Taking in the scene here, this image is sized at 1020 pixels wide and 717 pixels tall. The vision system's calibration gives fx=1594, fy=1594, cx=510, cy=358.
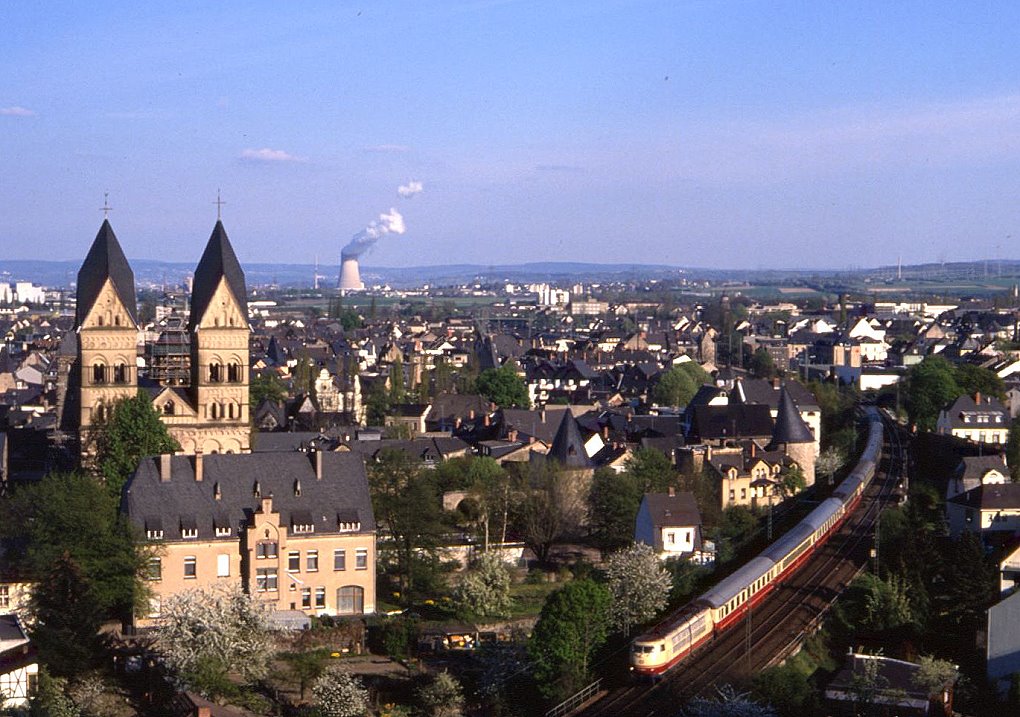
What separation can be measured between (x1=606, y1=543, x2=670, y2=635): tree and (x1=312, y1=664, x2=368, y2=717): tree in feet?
23.6

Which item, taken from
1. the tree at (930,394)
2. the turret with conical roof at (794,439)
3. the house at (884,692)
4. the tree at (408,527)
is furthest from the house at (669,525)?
the tree at (930,394)

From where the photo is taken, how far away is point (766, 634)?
35.4 m

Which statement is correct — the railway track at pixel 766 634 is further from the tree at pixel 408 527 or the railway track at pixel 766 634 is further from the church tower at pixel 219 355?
the church tower at pixel 219 355

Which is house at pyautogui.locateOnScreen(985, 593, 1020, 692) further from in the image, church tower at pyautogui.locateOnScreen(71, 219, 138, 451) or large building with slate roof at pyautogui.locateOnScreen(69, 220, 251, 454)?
church tower at pyautogui.locateOnScreen(71, 219, 138, 451)

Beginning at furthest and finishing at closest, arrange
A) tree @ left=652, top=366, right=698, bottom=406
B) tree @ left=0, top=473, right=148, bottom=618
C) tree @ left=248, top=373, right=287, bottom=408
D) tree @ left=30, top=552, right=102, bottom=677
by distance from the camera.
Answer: tree @ left=652, top=366, right=698, bottom=406 → tree @ left=248, top=373, right=287, bottom=408 → tree @ left=0, top=473, right=148, bottom=618 → tree @ left=30, top=552, right=102, bottom=677

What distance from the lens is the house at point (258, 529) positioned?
1442 inches

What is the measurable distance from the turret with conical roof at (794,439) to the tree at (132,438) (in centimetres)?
2204

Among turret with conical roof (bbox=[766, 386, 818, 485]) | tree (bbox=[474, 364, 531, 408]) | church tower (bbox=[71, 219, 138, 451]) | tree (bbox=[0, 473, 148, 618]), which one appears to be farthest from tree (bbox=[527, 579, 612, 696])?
tree (bbox=[474, 364, 531, 408])

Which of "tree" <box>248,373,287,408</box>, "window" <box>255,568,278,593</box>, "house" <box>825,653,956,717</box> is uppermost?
"tree" <box>248,373,287,408</box>

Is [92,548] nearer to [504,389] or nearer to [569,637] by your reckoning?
[569,637]

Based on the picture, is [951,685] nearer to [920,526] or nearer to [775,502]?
[920,526]

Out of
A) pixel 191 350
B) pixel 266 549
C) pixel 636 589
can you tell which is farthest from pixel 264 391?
pixel 636 589

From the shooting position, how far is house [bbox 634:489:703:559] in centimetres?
4391

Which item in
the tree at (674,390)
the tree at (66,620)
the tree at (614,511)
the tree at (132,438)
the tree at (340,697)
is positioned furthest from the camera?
the tree at (674,390)
